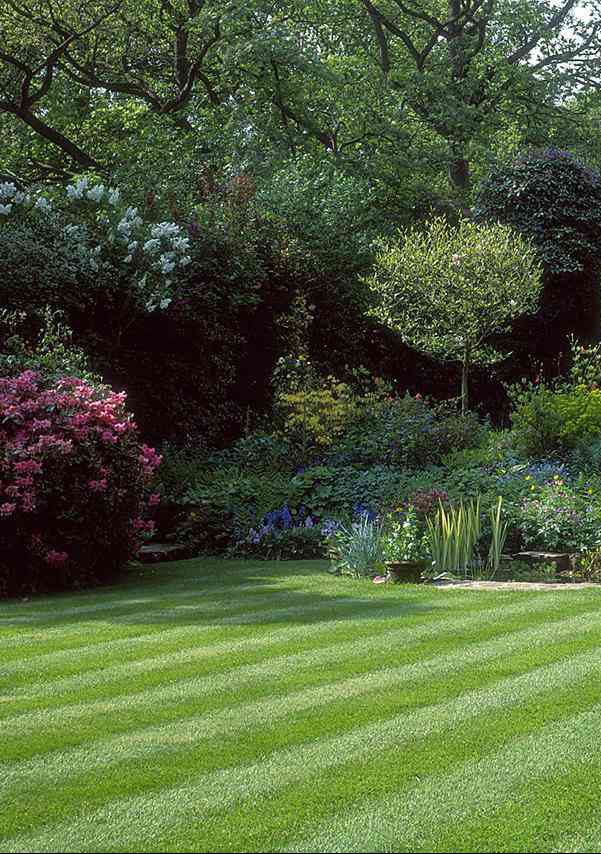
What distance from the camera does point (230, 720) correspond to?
5.53m

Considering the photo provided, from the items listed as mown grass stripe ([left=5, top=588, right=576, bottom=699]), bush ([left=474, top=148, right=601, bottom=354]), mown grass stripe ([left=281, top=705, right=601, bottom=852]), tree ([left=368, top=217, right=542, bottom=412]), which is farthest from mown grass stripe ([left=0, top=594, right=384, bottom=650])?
bush ([left=474, top=148, right=601, bottom=354])

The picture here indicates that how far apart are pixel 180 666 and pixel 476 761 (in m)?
2.31

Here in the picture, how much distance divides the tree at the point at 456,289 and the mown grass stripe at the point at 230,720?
9293 mm

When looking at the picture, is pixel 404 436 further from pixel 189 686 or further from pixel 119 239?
pixel 189 686

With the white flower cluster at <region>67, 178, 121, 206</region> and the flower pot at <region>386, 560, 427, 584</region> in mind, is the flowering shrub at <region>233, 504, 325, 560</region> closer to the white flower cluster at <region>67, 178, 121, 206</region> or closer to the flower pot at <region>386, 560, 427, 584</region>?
the flower pot at <region>386, 560, 427, 584</region>

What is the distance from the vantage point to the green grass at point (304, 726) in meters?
4.20

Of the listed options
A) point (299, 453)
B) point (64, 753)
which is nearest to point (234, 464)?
point (299, 453)

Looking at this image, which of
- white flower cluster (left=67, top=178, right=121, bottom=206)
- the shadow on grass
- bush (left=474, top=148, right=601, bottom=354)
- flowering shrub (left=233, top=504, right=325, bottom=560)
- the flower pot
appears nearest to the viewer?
the shadow on grass

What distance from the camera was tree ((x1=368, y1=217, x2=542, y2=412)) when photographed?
16000 millimetres

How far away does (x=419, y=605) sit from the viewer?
870 centimetres

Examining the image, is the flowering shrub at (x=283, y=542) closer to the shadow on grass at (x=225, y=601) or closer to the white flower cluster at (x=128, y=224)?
the shadow on grass at (x=225, y=601)

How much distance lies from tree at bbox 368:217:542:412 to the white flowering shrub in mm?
3358

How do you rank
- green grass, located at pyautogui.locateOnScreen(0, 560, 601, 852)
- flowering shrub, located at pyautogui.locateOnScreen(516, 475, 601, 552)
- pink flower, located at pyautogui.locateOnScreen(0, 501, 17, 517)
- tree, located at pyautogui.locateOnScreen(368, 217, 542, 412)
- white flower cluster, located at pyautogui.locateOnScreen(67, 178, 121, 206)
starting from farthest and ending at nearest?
tree, located at pyautogui.locateOnScreen(368, 217, 542, 412) → white flower cluster, located at pyautogui.locateOnScreen(67, 178, 121, 206) → flowering shrub, located at pyautogui.locateOnScreen(516, 475, 601, 552) → pink flower, located at pyautogui.locateOnScreen(0, 501, 17, 517) → green grass, located at pyautogui.locateOnScreen(0, 560, 601, 852)

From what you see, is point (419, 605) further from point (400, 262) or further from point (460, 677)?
point (400, 262)
